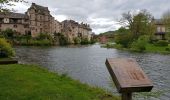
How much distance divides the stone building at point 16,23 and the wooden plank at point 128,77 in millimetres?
121501

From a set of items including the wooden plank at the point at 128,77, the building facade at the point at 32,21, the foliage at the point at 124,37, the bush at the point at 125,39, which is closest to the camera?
the wooden plank at the point at 128,77

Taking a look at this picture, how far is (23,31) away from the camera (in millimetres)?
133250

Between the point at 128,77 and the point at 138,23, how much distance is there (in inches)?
4101

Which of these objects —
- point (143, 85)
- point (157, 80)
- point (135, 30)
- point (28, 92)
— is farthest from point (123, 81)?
point (135, 30)

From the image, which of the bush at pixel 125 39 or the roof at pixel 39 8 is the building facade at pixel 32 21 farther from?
the bush at pixel 125 39

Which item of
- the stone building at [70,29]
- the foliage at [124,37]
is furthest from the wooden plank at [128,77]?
the stone building at [70,29]

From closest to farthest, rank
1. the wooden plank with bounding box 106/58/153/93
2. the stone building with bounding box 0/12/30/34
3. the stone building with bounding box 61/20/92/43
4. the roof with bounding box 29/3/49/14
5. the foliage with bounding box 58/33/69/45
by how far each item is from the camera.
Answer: the wooden plank with bounding box 106/58/153/93, the stone building with bounding box 0/12/30/34, the roof with bounding box 29/3/49/14, the foliage with bounding box 58/33/69/45, the stone building with bounding box 61/20/92/43

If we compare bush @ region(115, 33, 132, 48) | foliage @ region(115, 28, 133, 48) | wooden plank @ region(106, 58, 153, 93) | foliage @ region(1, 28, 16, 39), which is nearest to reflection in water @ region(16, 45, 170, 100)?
wooden plank @ region(106, 58, 153, 93)

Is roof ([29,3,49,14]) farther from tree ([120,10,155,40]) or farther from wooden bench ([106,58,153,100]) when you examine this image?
wooden bench ([106,58,153,100])

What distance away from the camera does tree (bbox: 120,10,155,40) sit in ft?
369

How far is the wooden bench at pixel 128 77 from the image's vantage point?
1011cm

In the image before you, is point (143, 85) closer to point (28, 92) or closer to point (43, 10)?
point (28, 92)

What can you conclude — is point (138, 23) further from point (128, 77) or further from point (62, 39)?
point (128, 77)

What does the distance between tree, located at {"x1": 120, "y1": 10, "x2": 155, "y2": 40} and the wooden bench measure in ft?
333
